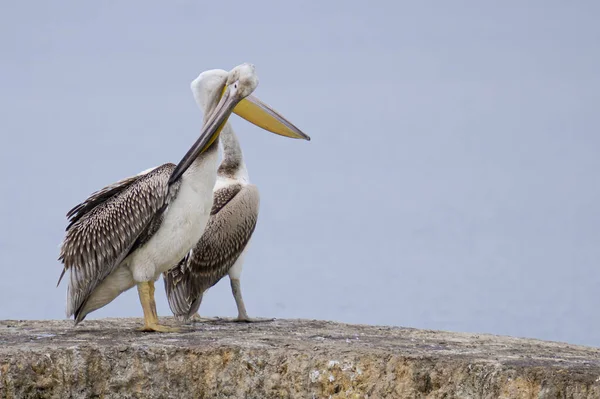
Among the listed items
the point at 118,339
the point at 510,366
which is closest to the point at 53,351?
the point at 118,339

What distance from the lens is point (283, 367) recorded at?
25.0 ft

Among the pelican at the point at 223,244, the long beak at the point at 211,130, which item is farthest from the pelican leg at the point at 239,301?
the long beak at the point at 211,130

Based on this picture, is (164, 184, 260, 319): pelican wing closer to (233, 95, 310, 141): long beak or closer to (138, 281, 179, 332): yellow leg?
→ (233, 95, 310, 141): long beak

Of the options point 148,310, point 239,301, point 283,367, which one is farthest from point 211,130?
point 283,367

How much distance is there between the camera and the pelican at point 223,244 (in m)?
9.84

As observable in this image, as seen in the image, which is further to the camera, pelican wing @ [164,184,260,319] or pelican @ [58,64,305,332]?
pelican wing @ [164,184,260,319]

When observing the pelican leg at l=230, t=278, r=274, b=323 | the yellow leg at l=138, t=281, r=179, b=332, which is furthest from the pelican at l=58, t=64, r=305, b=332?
the pelican leg at l=230, t=278, r=274, b=323

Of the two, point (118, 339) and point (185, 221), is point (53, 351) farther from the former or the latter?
point (185, 221)

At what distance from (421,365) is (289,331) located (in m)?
1.78

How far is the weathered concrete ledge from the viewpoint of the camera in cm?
716

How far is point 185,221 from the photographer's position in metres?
8.57

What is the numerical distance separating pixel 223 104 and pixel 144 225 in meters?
1.12

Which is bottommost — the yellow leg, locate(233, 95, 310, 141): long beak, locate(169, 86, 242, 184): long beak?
the yellow leg

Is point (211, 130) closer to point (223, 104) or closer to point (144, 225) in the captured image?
point (223, 104)
